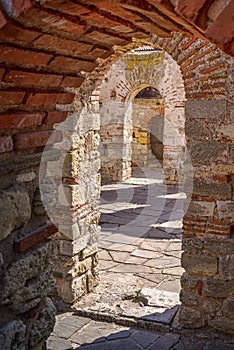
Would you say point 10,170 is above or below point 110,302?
above

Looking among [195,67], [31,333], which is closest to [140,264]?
[195,67]

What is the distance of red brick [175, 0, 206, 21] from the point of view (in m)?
1.15

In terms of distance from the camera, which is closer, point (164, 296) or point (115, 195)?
point (164, 296)

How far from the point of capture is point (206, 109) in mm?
3734

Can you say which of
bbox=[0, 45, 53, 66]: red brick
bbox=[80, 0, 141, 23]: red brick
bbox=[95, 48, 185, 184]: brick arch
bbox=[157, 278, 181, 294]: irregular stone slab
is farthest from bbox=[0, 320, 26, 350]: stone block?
bbox=[95, 48, 185, 184]: brick arch

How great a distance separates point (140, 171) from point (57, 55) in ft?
36.5

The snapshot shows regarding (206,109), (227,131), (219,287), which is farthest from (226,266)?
(206,109)

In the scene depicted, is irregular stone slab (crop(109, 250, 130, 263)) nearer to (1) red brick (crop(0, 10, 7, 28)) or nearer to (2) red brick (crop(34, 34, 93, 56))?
(2) red brick (crop(34, 34, 93, 56))

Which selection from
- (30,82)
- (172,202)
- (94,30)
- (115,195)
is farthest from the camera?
(115,195)

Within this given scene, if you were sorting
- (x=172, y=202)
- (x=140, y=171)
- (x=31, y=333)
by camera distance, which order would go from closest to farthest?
(x=31, y=333), (x=172, y=202), (x=140, y=171)

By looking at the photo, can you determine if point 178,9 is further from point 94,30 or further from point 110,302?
point 110,302

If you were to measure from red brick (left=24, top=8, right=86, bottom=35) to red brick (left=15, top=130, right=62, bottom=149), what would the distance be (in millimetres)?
511

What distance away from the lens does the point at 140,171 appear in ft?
42.5

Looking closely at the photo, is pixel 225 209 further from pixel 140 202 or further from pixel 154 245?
pixel 140 202
